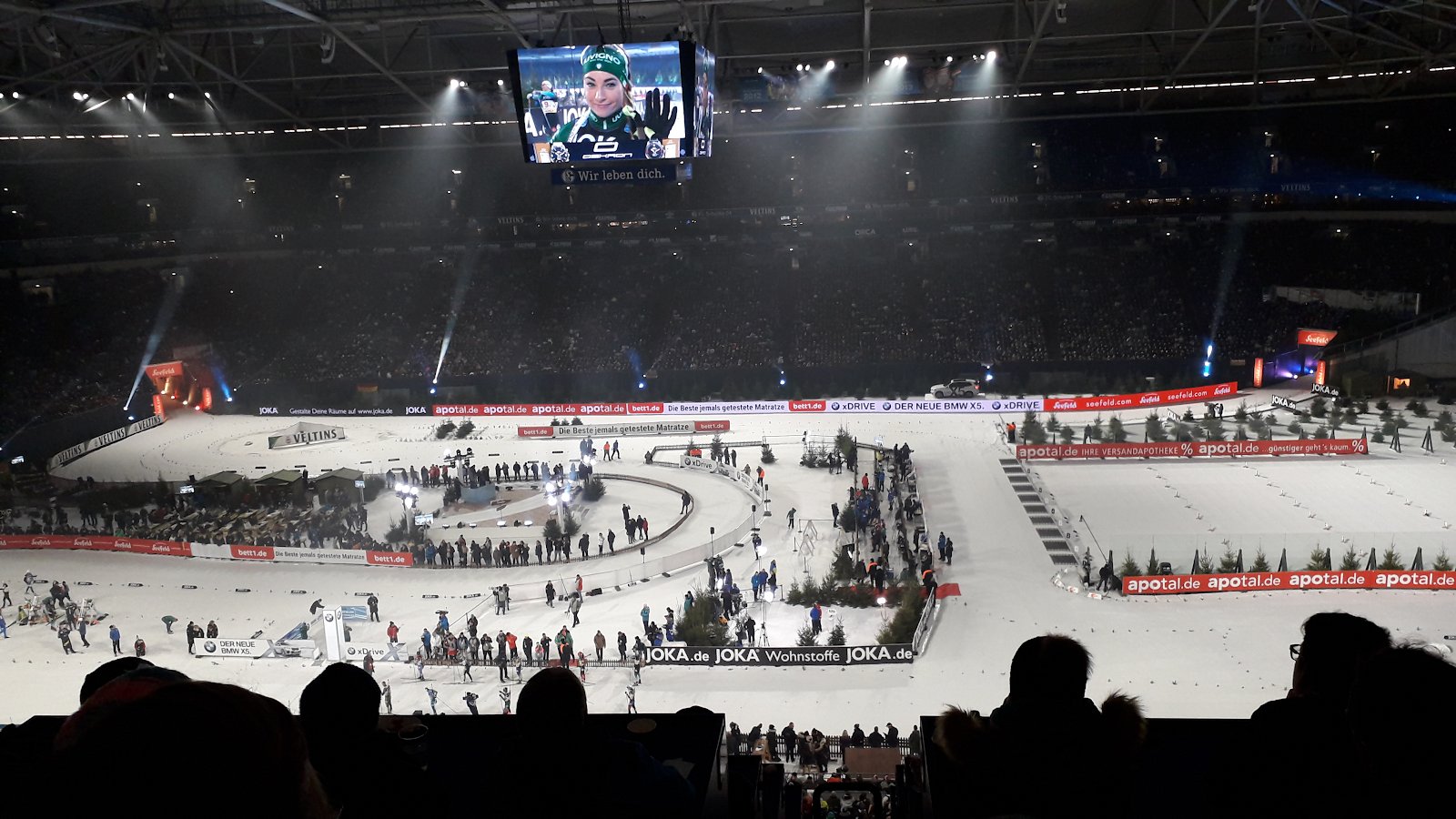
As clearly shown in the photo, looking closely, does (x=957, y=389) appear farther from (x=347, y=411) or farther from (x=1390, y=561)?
(x=347, y=411)

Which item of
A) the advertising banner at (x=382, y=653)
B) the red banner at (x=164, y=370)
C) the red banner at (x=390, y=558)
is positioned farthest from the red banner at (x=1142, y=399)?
the red banner at (x=164, y=370)

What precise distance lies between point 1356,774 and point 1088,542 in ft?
74.0

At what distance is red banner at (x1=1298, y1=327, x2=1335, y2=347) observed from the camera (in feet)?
132

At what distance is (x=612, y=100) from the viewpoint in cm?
2083

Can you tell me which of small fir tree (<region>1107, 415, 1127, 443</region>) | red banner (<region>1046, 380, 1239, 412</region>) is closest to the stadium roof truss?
red banner (<region>1046, 380, 1239, 412</region>)

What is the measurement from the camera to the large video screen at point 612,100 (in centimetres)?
2041

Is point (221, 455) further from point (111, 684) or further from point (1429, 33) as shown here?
point (1429, 33)

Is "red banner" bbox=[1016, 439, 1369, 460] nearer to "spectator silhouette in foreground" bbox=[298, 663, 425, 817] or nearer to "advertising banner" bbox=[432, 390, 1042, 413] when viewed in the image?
"advertising banner" bbox=[432, 390, 1042, 413]

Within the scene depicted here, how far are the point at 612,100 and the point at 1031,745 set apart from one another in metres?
19.9

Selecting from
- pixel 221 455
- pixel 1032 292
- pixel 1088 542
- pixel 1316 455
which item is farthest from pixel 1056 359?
pixel 221 455

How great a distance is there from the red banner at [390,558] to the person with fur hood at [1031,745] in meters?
23.8

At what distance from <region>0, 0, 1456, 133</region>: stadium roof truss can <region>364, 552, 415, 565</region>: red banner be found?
1436 cm

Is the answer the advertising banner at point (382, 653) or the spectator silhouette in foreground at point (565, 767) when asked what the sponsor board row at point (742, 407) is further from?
the spectator silhouette in foreground at point (565, 767)

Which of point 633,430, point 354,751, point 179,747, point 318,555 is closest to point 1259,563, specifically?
point 354,751
